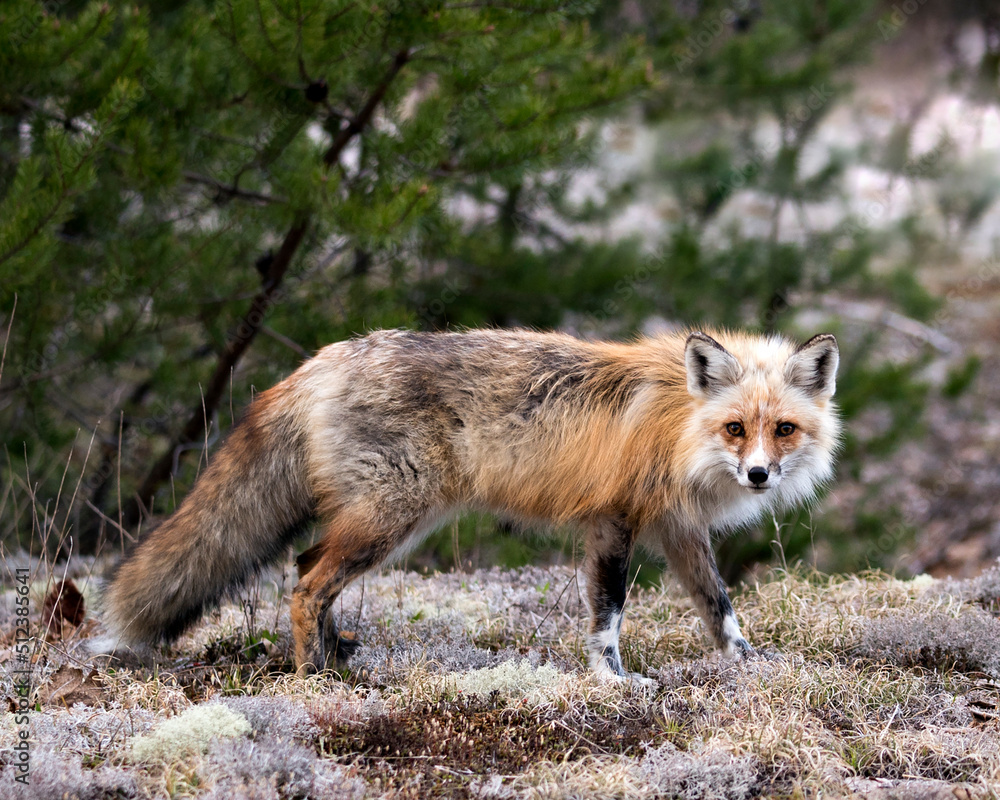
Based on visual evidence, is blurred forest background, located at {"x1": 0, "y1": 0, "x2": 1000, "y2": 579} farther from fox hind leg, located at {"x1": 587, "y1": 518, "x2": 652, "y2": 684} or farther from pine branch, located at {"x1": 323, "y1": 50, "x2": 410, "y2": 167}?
fox hind leg, located at {"x1": 587, "y1": 518, "x2": 652, "y2": 684}

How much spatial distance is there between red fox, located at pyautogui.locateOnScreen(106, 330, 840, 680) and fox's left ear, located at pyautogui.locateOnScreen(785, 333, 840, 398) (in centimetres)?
1

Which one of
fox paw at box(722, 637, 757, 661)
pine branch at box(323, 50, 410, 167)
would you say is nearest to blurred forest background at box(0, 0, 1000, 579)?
pine branch at box(323, 50, 410, 167)

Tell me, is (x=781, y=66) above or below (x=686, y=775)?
above

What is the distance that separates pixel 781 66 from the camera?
37.2ft

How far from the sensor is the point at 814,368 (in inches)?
171

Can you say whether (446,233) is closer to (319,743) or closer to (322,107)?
(322,107)

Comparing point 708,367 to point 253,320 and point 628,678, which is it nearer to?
Answer: point 628,678

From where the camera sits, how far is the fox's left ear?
14.0ft

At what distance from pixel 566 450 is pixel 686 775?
6.03 ft

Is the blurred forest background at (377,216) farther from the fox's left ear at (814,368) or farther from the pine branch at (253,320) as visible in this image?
the fox's left ear at (814,368)

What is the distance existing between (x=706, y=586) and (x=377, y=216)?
3249 mm

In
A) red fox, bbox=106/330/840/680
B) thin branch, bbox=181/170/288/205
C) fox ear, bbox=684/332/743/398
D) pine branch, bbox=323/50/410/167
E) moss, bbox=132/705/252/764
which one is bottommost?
moss, bbox=132/705/252/764

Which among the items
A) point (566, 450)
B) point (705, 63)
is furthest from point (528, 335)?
point (705, 63)

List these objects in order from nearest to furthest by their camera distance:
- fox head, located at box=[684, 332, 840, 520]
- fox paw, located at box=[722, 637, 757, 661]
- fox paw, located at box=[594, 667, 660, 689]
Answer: fox paw, located at box=[594, 667, 660, 689] < fox head, located at box=[684, 332, 840, 520] < fox paw, located at box=[722, 637, 757, 661]
